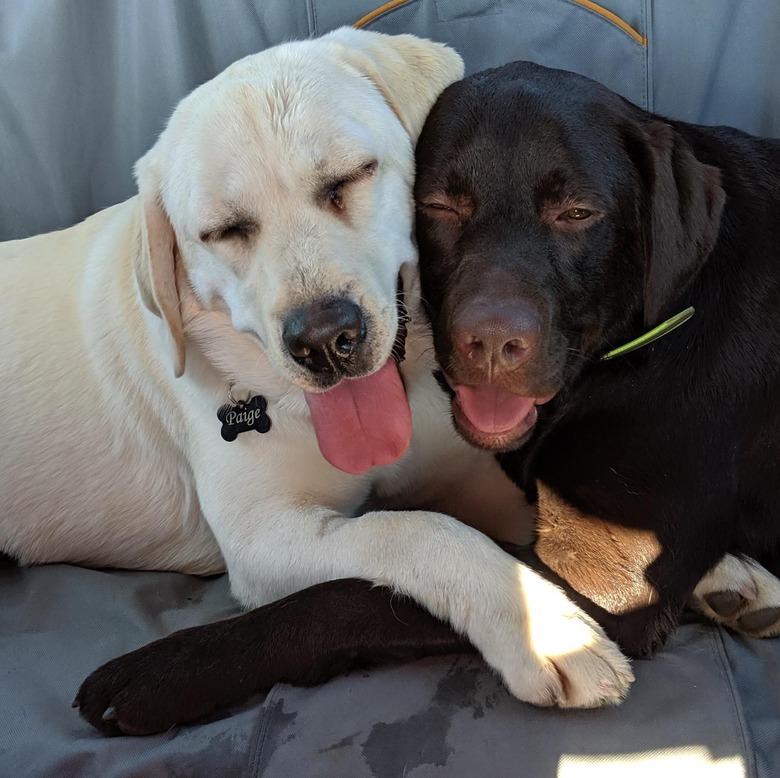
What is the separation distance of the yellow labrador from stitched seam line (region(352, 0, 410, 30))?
0.57m

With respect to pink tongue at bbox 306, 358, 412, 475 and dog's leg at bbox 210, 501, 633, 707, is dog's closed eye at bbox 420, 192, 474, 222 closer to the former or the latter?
pink tongue at bbox 306, 358, 412, 475

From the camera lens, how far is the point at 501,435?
191 cm

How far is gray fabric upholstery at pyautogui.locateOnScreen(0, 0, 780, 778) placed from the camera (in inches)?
65.6

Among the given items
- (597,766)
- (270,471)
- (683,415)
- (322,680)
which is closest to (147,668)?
(322,680)

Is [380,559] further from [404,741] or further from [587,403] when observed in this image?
[587,403]

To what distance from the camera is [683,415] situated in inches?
75.4

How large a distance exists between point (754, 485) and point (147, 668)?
53.6 inches

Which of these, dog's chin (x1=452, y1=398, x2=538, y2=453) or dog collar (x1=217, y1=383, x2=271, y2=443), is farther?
dog collar (x1=217, y1=383, x2=271, y2=443)

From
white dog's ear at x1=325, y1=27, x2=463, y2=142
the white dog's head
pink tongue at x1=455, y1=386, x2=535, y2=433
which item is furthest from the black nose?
white dog's ear at x1=325, y1=27, x2=463, y2=142

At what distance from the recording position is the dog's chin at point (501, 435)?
191cm

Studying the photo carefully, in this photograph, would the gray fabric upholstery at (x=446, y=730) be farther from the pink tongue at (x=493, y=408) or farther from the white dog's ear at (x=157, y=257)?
the white dog's ear at (x=157, y=257)

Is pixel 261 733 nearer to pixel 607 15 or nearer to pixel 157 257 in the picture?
pixel 157 257

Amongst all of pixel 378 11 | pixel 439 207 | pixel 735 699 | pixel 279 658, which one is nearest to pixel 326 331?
pixel 439 207

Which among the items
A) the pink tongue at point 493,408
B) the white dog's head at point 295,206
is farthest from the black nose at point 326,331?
the pink tongue at point 493,408
